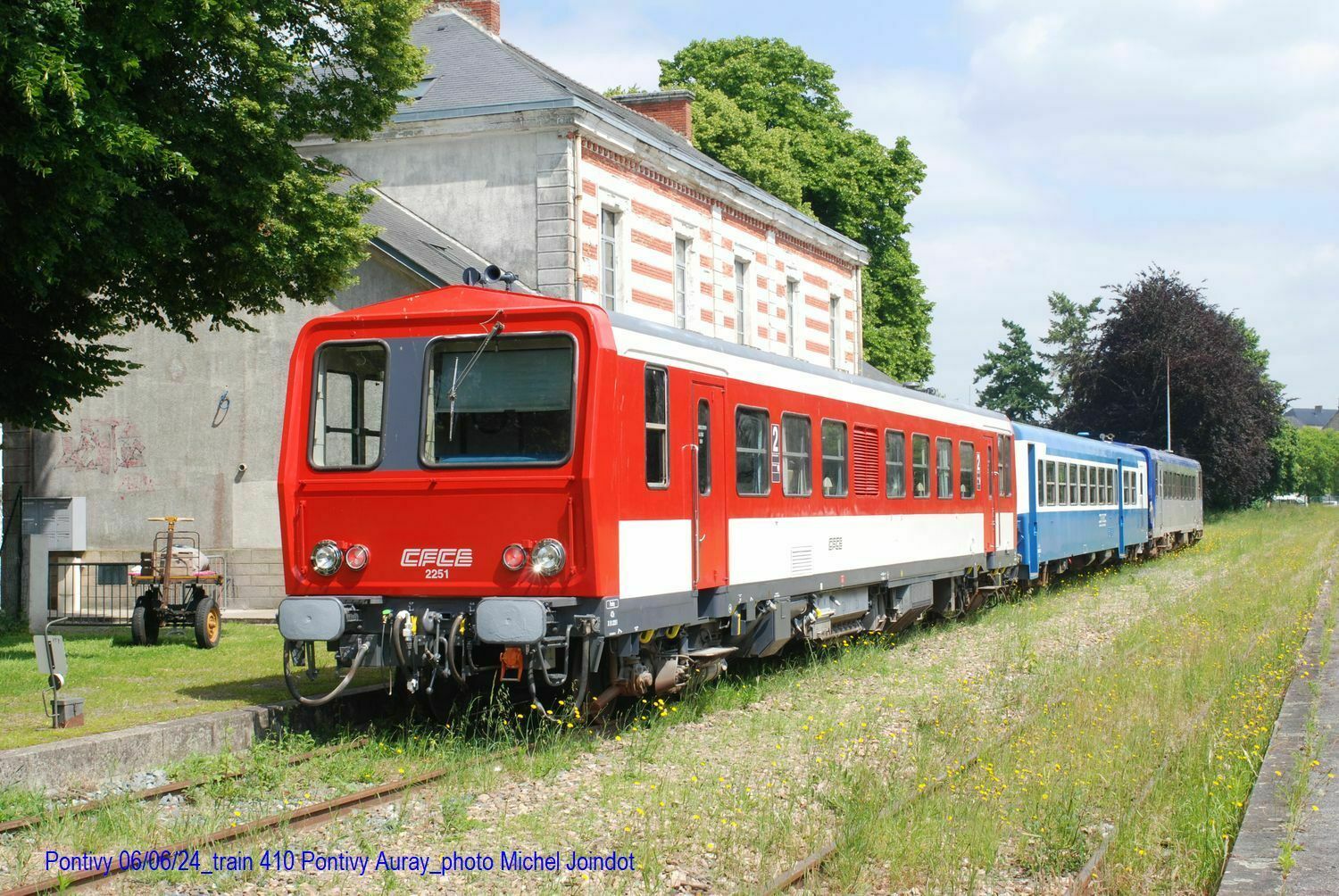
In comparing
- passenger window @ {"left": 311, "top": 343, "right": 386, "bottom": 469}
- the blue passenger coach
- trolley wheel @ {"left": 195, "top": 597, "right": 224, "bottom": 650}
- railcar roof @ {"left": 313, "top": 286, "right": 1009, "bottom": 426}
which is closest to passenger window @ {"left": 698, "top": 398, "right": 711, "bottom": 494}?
railcar roof @ {"left": 313, "top": 286, "right": 1009, "bottom": 426}

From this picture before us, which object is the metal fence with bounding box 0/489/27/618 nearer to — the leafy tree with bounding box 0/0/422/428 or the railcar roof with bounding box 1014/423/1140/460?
the leafy tree with bounding box 0/0/422/428

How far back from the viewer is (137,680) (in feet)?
42.1

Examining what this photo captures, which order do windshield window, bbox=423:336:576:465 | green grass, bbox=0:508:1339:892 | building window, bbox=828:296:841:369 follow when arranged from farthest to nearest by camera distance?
building window, bbox=828:296:841:369, windshield window, bbox=423:336:576:465, green grass, bbox=0:508:1339:892

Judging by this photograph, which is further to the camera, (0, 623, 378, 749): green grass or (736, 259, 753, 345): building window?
(736, 259, 753, 345): building window

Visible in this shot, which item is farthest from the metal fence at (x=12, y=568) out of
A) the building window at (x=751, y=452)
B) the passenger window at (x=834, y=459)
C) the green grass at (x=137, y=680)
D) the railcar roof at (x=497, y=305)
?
the building window at (x=751, y=452)

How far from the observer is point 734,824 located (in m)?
7.54

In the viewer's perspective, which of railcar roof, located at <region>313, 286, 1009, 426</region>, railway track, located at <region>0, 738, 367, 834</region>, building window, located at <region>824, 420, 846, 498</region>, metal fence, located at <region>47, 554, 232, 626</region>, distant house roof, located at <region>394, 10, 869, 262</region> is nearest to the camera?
railway track, located at <region>0, 738, 367, 834</region>

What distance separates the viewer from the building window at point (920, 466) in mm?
16766

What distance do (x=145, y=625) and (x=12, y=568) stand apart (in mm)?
4954

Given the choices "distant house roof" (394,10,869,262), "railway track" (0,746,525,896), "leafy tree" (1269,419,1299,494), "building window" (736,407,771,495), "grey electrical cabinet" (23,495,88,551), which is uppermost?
"distant house roof" (394,10,869,262)

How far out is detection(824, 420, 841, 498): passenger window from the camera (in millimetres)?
13992

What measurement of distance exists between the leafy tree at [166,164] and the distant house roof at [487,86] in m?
7.75

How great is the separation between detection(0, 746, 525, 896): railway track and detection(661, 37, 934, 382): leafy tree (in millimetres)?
36440

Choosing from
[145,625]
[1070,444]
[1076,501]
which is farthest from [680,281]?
[145,625]
